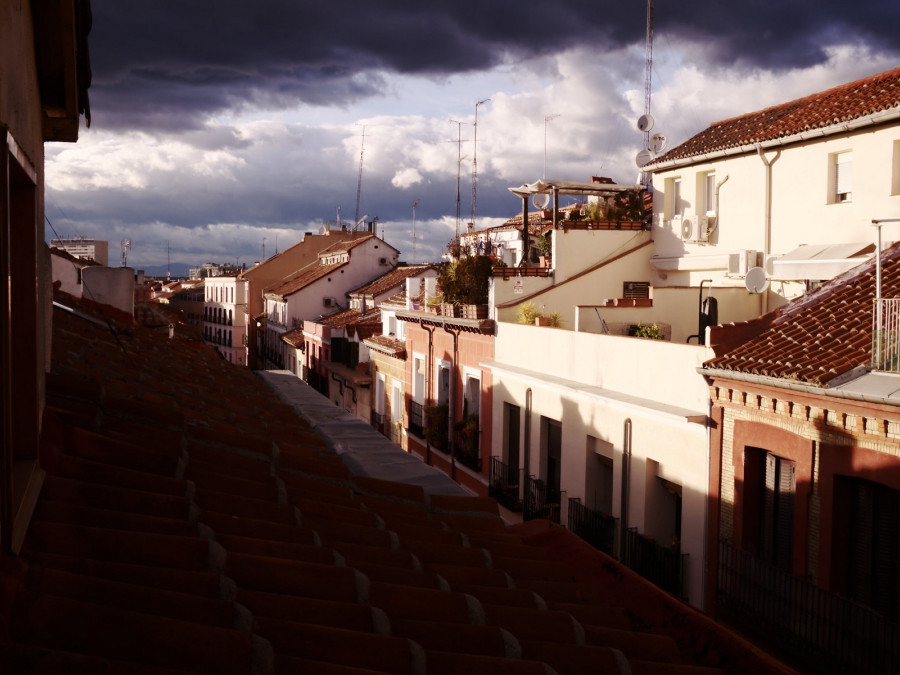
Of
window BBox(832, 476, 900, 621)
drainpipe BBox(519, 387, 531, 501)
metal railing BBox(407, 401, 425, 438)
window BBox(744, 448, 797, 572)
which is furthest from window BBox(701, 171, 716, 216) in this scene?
window BBox(832, 476, 900, 621)

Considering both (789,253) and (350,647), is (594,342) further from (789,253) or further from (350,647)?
(350,647)

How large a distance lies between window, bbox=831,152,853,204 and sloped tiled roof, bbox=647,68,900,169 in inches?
29.4

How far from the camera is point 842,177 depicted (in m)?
16.8

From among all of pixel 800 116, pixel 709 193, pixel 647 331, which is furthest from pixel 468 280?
pixel 800 116

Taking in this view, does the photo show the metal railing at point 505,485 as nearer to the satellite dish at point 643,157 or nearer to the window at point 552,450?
the window at point 552,450

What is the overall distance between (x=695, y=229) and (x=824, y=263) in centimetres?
620

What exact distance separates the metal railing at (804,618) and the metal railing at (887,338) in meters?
2.60

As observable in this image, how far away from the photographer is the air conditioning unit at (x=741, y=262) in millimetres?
18250

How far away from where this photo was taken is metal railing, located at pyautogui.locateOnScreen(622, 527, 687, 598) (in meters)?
12.8

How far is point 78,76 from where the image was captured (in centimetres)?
460

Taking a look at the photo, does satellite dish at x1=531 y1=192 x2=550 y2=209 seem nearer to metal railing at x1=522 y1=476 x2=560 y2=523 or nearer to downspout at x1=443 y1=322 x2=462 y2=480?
downspout at x1=443 y1=322 x2=462 y2=480

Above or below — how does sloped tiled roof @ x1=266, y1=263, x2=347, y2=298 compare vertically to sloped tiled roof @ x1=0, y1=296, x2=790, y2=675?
above

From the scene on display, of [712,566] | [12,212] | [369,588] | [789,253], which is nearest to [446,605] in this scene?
[369,588]

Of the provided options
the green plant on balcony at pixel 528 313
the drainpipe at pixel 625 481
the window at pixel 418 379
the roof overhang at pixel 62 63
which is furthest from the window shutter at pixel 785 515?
the window at pixel 418 379
